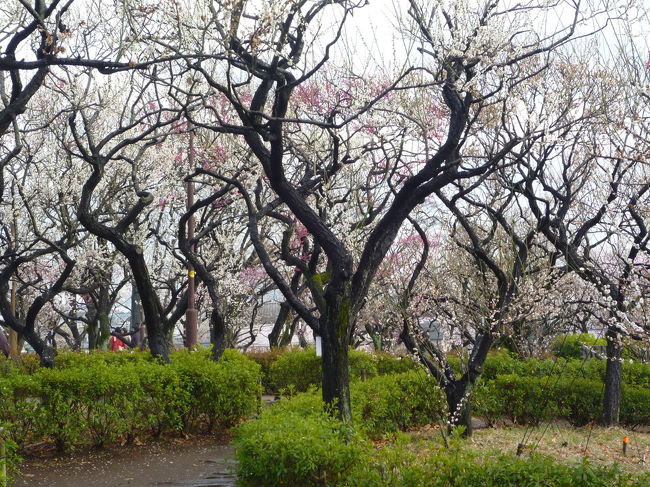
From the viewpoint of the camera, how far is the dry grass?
29.2 feet

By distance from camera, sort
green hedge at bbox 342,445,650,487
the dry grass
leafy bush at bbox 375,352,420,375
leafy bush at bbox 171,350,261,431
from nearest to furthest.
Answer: green hedge at bbox 342,445,650,487, the dry grass, leafy bush at bbox 171,350,261,431, leafy bush at bbox 375,352,420,375

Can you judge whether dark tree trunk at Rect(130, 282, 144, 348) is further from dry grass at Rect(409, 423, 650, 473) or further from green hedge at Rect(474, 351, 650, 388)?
dry grass at Rect(409, 423, 650, 473)

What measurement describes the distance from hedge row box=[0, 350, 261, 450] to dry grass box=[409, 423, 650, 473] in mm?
3001

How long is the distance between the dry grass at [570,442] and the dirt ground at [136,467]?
284 cm

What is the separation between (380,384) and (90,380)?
414cm

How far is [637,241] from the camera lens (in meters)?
11.2

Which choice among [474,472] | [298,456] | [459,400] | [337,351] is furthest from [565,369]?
[474,472]

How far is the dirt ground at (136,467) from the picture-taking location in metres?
8.45

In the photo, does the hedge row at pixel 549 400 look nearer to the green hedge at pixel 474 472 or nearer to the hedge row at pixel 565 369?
the hedge row at pixel 565 369

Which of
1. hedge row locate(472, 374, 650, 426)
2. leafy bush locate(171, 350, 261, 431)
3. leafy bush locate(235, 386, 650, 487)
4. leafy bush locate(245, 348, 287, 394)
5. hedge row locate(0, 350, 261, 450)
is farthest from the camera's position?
leafy bush locate(245, 348, 287, 394)

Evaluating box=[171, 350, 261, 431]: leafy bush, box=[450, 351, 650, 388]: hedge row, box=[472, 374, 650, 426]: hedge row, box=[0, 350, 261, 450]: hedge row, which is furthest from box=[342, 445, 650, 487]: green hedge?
box=[450, 351, 650, 388]: hedge row

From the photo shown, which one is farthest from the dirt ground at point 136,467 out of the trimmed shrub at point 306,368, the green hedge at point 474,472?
the trimmed shrub at point 306,368

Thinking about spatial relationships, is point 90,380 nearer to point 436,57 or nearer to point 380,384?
point 380,384

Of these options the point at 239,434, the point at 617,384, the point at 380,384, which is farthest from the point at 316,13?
the point at 617,384
